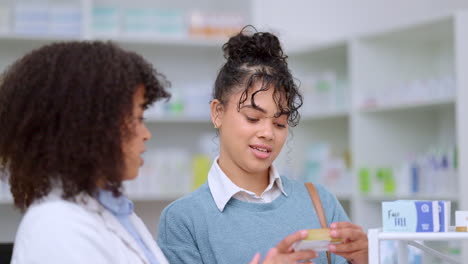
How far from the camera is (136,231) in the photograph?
146cm

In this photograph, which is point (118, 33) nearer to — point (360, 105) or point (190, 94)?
point (190, 94)

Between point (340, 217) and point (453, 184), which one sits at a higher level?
point (340, 217)

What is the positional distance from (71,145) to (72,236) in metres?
0.17

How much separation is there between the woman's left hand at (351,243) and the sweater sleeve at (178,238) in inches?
14.7

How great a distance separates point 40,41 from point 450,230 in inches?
146

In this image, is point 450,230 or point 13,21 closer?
point 450,230

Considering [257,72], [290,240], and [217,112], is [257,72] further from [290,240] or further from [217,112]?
[290,240]

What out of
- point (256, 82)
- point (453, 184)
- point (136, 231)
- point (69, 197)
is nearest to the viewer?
point (69, 197)

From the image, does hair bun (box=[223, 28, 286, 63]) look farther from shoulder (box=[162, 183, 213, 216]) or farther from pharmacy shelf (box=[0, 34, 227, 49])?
pharmacy shelf (box=[0, 34, 227, 49])

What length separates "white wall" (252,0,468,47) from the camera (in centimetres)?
504

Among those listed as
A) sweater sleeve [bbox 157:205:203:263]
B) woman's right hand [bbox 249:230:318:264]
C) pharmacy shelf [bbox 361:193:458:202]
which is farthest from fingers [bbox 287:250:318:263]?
pharmacy shelf [bbox 361:193:458:202]

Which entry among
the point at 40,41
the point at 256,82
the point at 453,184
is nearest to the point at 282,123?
→ the point at 256,82

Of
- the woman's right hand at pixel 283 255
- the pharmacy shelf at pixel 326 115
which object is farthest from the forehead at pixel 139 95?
the pharmacy shelf at pixel 326 115

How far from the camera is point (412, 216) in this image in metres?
1.56
